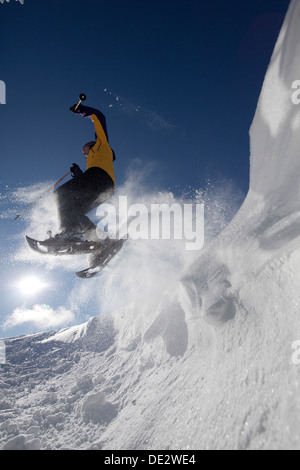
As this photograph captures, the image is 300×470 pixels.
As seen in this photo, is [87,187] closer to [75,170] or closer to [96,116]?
[75,170]

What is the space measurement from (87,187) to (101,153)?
74cm

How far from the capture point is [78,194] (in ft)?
13.3

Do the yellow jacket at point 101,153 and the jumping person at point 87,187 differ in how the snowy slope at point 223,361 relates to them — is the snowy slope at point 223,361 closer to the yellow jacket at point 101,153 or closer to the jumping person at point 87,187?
the jumping person at point 87,187

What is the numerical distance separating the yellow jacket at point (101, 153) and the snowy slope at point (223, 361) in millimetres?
2644

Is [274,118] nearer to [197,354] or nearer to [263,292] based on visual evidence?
[263,292]

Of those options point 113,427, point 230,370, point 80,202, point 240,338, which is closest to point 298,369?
point 230,370

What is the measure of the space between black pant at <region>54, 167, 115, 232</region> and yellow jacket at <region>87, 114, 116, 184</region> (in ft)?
0.43

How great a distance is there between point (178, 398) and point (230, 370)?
3.49 ft

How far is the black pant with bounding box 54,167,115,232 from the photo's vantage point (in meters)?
4.05
